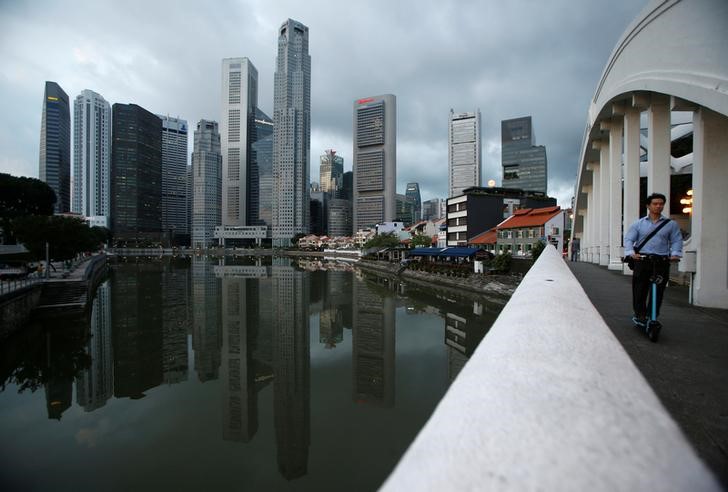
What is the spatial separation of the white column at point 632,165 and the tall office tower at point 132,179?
155329 millimetres

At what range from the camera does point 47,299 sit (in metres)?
21.9

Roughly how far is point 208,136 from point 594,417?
187372 millimetres

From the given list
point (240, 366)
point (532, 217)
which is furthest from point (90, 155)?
point (240, 366)

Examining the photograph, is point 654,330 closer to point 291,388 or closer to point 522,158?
point 291,388

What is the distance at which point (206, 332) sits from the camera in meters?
19.4

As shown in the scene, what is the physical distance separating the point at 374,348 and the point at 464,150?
16287cm

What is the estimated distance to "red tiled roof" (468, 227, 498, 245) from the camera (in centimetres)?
4302

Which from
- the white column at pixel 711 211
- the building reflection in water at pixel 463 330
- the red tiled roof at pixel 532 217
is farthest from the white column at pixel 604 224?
the red tiled roof at pixel 532 217

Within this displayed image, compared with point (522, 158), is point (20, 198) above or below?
below

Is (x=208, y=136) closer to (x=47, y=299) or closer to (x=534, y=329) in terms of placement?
(x=47, y=299)

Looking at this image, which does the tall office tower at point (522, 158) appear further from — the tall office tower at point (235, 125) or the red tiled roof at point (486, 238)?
the tall office tower at point (235, 125)

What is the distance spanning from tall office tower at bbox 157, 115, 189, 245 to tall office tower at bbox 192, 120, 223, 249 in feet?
41.7

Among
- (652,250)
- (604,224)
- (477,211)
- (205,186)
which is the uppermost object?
(205,186)

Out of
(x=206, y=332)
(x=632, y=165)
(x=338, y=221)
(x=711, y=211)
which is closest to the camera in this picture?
(x=711, y=211)
